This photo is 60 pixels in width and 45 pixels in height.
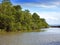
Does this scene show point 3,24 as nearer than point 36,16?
Yes

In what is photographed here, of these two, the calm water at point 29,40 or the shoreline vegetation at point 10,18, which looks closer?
the calm water at point 29,40

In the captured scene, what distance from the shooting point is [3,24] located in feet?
198

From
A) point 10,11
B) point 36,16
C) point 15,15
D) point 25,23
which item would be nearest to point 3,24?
point 10,11

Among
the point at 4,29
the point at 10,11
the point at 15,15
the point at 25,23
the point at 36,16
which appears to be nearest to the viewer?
the point at 4,29

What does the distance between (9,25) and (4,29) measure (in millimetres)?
1792

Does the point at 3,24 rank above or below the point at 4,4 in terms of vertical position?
below

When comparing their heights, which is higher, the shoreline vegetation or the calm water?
the shoreline vegetation

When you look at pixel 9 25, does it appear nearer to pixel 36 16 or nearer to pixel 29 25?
pixel 29 25

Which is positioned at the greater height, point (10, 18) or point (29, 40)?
point (10, 18)

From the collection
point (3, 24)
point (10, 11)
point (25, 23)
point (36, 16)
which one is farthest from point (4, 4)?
point (36, 16)

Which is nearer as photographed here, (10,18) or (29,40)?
(29,40)

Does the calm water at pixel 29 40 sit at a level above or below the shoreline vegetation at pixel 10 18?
below

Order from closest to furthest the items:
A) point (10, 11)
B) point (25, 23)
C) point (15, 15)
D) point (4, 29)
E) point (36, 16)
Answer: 1. point (4, 29)
2. point (10, 11)
3. point (15, 15)
4. point (25, 23)
5. point (36, 16)

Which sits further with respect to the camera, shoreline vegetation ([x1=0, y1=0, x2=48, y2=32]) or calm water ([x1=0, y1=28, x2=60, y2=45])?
shoreline vegetation ([x1=0, y1=0, x2=48, y2=32])
